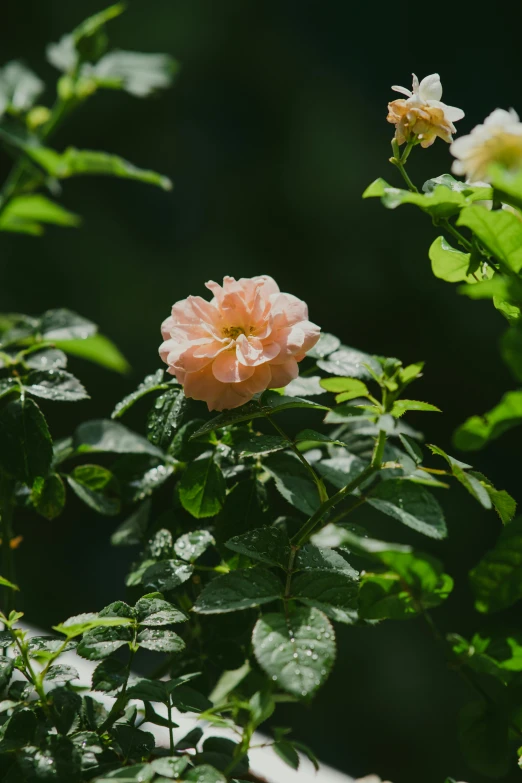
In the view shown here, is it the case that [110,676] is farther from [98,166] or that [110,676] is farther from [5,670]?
[98,166]

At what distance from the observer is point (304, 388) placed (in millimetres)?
516

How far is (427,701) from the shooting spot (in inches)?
60.2

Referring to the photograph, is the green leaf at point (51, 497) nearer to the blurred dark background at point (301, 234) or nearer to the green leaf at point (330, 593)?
the green leaf at point (330, 593)

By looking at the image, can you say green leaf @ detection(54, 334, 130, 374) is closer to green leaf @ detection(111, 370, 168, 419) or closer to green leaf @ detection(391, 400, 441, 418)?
green leaf @ detection(111, 370, 168, 419)

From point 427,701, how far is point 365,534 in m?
1.25

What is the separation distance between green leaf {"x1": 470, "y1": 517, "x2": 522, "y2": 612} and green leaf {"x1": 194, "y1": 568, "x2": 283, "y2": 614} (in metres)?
0.10

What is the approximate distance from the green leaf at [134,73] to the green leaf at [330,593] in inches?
20.4

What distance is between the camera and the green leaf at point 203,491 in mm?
483

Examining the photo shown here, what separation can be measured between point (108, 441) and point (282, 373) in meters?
0.20

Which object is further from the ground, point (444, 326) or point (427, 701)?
point (444, 326)

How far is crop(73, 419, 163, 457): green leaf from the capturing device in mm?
566

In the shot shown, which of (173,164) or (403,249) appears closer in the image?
(403,249)

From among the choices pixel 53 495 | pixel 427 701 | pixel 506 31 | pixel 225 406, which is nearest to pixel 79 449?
pixel 53 495

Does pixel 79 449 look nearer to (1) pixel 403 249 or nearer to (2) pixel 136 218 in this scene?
(1) pixel 403 249
